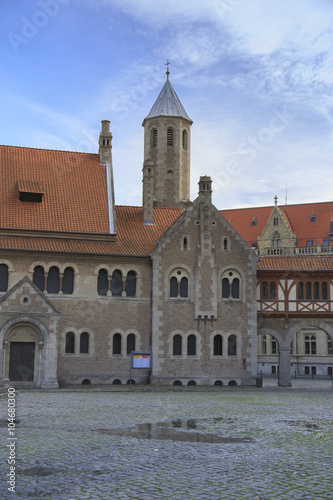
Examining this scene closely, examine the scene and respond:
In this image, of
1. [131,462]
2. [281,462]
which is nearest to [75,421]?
[131,462]

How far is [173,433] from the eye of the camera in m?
16.7

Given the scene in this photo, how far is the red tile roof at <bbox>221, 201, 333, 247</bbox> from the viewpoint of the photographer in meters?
85.9

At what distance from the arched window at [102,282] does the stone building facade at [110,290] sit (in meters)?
0.07

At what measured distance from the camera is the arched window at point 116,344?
38.7m

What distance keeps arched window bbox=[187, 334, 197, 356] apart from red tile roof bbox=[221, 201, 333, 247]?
50.1m

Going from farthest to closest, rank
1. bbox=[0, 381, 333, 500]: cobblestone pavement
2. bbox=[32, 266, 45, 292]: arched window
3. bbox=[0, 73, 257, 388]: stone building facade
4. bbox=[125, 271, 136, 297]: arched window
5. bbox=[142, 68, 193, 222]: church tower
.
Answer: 1. bbox=[142, 68, 193, 222]: church tower
2. bbox=[125, 271, 136, 297]: arched window
3. bbox=[32, 266, 45, 292]: arched window
4. bbox=[0, 73, 257, 388]: stone building facade
5. bbox=[0, 381, 333, 500]: cobblestone pavement

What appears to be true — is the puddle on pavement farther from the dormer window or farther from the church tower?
the church tower

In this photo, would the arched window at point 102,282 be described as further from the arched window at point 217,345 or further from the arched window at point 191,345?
the arched window at point 217,345

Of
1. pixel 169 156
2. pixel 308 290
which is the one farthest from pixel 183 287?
pixel 169 156

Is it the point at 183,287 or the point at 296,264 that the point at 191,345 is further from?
the point at 296,264

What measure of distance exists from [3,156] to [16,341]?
538 inches

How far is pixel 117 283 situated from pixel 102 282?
97 cm

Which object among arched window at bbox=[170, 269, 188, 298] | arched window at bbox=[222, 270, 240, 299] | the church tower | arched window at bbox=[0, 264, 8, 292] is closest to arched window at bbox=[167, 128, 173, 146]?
the church tower

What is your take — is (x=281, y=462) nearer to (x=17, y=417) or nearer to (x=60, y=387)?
(x=17, y=417)
